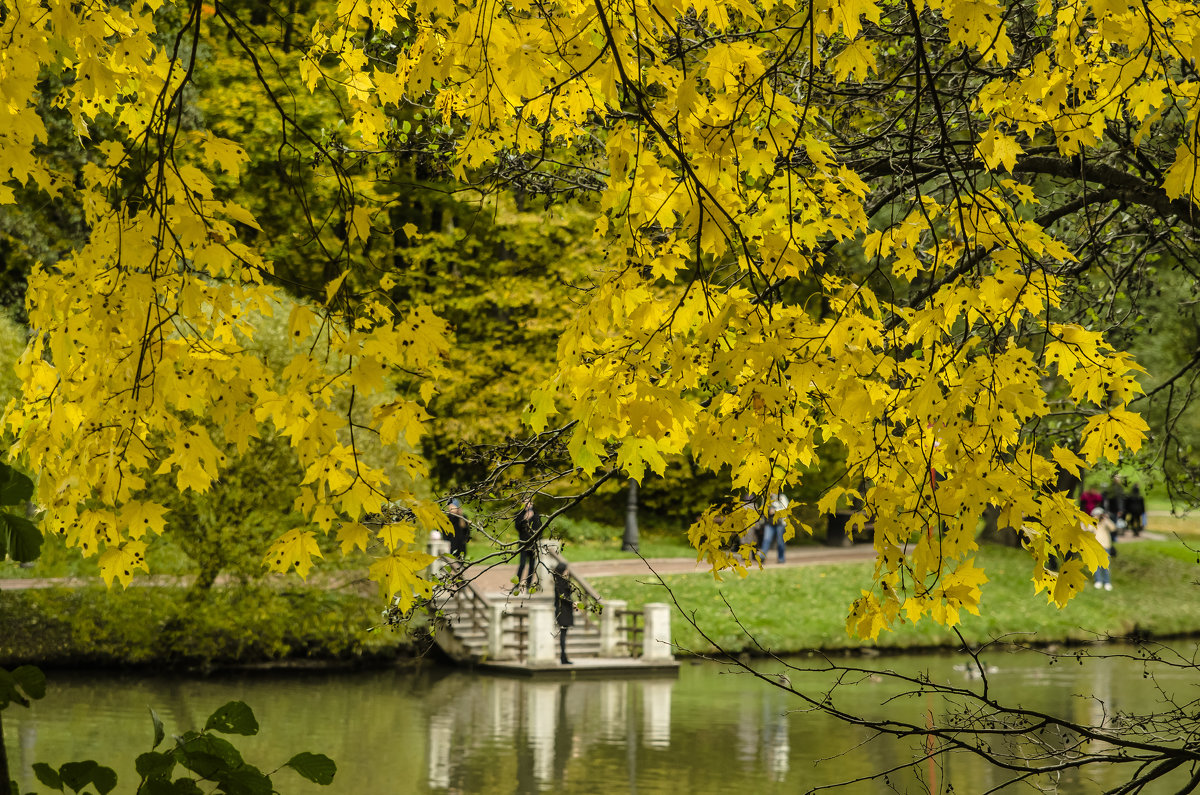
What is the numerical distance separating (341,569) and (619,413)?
17.4 meters

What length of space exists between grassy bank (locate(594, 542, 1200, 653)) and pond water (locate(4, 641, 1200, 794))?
112cm

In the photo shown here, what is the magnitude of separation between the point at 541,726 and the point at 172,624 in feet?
23.7

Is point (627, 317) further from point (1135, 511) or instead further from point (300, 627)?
point (1135, 511)

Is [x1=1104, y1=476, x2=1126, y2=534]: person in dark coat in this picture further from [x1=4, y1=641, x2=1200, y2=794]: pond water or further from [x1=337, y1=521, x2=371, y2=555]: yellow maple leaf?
[x1=337, y1=521, x2=371, y2=555]: yellow maple leaf

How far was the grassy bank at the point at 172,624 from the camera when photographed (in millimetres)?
19906

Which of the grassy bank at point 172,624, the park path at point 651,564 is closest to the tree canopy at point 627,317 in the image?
the grassy bank at point 172,624

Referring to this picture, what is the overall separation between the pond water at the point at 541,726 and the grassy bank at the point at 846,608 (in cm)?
112

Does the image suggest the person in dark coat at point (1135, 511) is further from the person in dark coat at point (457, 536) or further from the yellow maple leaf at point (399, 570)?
the yellow maple leaf at point (399, 570)

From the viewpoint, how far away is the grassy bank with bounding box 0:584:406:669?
19.9 metres

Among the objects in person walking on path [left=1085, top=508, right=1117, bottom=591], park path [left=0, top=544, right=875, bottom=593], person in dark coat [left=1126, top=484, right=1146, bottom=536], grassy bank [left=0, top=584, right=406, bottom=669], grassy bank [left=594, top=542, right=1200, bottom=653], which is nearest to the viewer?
grassy bank [left=0, top=584, right=406, bottom=669]

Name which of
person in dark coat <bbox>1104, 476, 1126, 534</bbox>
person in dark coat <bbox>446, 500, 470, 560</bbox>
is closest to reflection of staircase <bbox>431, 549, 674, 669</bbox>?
person in dark coat <bbox>446, 500, 470, 560</bbox>

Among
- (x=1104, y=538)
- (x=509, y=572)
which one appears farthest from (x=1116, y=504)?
(x=509, y=572)

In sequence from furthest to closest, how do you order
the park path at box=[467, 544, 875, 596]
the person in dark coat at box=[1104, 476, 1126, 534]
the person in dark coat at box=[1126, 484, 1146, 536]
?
1. the person in dark coat at box=[1104, 476, 1126, 534]
2. the person in dark coat at box=[1126, 484, 1146, 536]
3. the park path at box=[467, 544, 875, 596]

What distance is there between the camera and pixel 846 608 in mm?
24125
